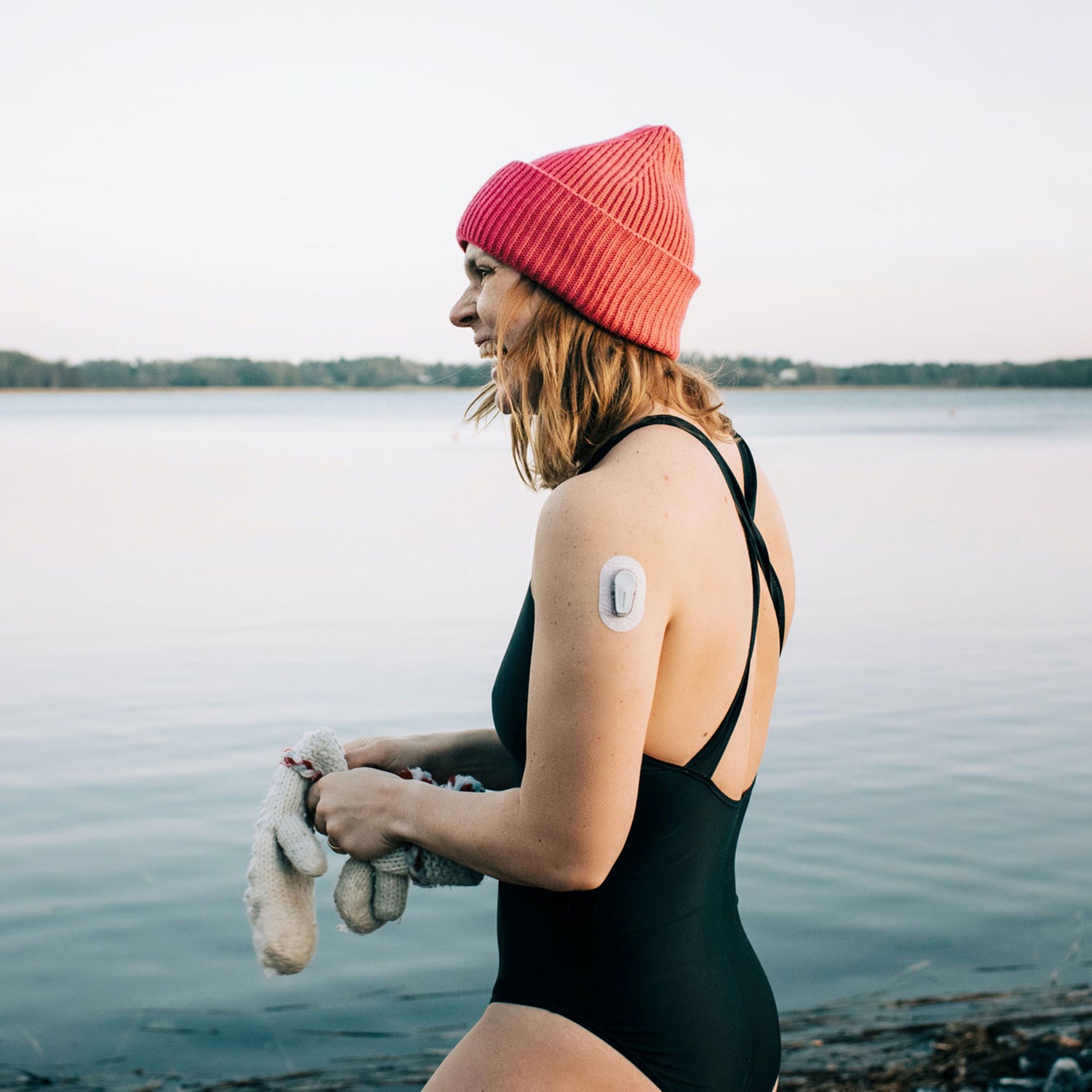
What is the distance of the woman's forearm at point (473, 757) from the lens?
7.63ft

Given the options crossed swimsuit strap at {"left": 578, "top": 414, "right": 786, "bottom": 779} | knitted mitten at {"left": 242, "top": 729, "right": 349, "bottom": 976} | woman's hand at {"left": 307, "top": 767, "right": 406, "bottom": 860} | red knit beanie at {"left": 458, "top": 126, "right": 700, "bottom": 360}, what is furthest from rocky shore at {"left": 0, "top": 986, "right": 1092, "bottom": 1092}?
red knit beanie at {"left": 458, "top": 126, "right": 700, "bottom": 360}

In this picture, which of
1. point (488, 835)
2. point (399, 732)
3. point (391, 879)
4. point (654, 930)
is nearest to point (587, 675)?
point (488, 835)

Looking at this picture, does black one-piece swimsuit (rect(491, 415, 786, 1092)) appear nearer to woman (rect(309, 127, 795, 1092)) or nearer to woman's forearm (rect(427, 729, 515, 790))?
woman (rect(309, 127, 795, 1092))

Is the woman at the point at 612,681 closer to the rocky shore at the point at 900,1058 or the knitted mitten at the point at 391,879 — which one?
the knitted mitten at the point at 391,879

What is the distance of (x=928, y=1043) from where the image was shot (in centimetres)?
544

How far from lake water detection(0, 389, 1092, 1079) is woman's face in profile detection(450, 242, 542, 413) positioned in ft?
14.4

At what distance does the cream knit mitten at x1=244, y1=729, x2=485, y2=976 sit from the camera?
2033 mm

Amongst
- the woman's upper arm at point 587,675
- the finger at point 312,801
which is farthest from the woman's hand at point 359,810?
the woman's upper arm at point 587,675

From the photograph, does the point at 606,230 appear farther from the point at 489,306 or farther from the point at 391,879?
the point at 391,879

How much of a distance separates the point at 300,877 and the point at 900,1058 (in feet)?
13.3

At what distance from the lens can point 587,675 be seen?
1.66 metres

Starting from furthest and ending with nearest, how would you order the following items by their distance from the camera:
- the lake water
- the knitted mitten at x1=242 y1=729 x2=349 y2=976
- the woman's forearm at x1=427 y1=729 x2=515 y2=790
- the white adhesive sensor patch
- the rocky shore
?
the lake water
the rocky shore
the woman's forearm at x1=427 y1=729 x2=515 y2=790
the knitted mitten at x1=242 y1=729 x2=349 y2=976
the white adhesive sensor patch

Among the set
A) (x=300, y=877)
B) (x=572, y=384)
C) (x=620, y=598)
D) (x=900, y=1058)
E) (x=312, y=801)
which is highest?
(x=572, y=384)

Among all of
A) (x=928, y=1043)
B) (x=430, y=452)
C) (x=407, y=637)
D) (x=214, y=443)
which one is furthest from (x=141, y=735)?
(x=214, y=443)
